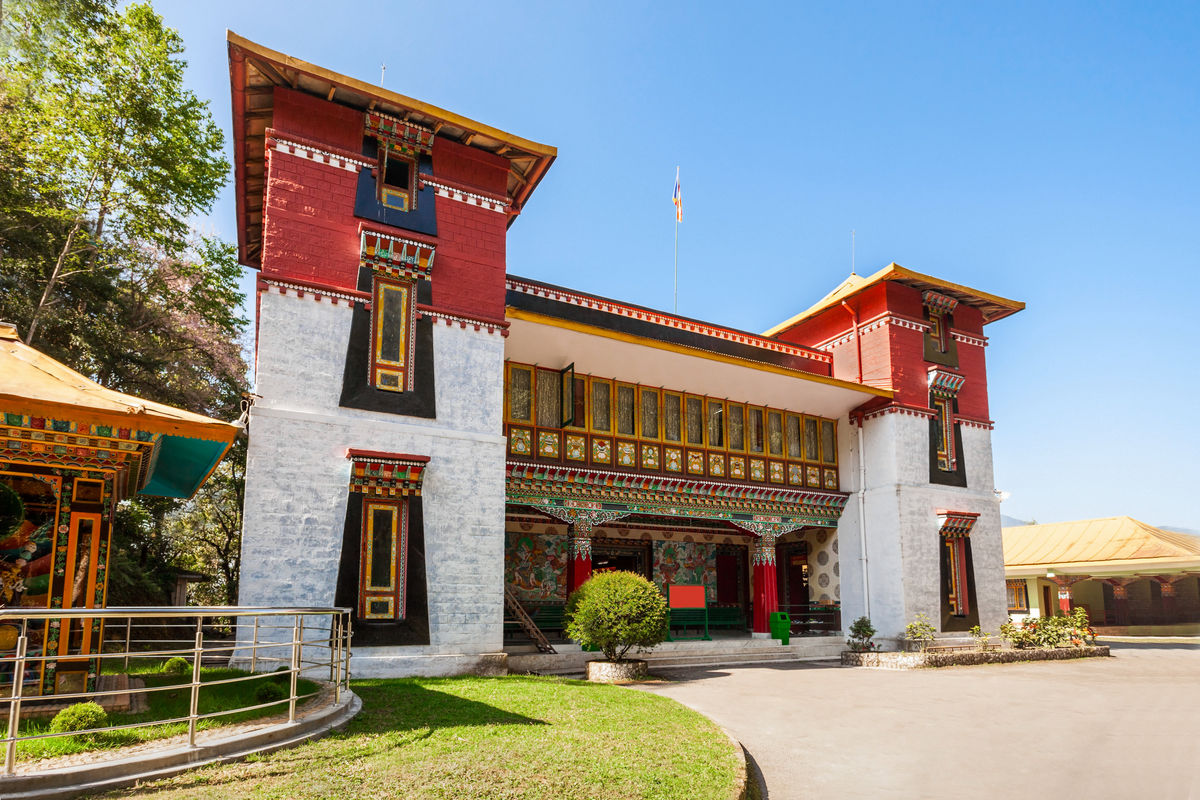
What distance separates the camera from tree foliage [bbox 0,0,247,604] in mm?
14688

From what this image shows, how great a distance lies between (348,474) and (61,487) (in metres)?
5.00

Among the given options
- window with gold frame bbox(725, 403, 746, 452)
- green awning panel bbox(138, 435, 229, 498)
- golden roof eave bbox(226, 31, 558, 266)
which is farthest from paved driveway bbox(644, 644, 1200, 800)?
golden roof eave bbox(226, 31, 558, 266)

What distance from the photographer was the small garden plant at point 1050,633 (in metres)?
17.6

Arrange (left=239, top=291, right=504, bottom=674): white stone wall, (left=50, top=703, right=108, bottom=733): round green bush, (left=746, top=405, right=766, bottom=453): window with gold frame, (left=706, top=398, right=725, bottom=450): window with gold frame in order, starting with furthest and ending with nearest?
1. (left=746, top=405, right=766, bottom=453): window with gold frame
2. (left=706, top=398, right=725, bottom=450): window with gold frame
3. (left=239, top=291, right=504, bottom=674): white stone wall
4. (left=50, top=703, right=108, bottom=733): round green bush

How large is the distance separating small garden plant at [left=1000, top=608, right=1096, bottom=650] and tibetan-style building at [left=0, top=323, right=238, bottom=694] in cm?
1732

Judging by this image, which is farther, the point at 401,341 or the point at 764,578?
the point at 764,578

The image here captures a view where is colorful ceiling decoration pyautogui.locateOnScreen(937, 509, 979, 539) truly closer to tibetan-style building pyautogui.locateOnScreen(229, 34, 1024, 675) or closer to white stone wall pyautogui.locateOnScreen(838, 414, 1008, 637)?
tibetan-style building pyautogui.locateOnScreen(229, 34, 1024, 675)

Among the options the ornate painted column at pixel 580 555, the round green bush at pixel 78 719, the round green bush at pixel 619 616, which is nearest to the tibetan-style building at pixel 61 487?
the round green bush at pixel 78 719

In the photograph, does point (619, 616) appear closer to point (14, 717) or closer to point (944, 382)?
point (14, 717)

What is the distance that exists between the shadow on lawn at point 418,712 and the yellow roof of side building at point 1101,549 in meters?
24.4

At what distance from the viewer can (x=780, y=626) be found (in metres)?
17.7

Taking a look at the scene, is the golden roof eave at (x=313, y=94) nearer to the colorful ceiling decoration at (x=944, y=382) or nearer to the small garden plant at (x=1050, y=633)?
the colorful ceiling decoration at (x=944, y=382)

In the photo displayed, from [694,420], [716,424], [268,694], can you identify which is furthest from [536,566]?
[268,694]

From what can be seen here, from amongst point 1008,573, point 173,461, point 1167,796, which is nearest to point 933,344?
point 1008,573
